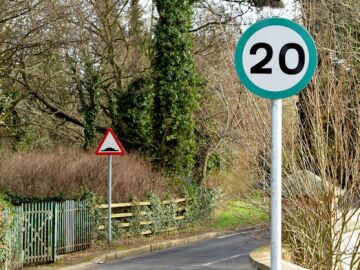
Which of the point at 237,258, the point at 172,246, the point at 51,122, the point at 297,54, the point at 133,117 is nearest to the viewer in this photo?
the point at 297,54

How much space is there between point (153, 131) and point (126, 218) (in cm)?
484

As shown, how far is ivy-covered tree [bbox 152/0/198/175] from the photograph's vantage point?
24.4m

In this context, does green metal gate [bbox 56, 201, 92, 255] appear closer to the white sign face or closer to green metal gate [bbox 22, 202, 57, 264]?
green metal gate [bbox 22, 202, 57, 264]

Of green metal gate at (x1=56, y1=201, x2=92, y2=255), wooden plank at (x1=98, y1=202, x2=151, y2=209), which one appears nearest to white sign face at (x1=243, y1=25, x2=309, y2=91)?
green metal gate at (x1=56, y1=201, x2=92, y2=255)

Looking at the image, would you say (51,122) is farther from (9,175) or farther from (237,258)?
(237,258)

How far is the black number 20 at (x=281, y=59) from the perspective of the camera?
16.5 ft

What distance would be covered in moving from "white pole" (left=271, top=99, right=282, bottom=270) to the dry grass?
14.7 metres

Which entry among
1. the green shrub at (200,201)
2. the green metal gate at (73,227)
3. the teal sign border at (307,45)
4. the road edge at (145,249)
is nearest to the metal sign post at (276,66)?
the teal sign border at (307,45)

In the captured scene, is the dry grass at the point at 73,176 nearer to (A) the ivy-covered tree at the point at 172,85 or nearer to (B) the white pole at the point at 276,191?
(A) the ivy-covered tree at the point at 172,85

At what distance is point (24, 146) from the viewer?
1132 inches

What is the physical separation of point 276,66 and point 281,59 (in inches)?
2.6

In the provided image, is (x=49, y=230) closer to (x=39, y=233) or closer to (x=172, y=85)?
(x=39, y=233)

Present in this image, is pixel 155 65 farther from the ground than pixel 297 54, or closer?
farther from the ground

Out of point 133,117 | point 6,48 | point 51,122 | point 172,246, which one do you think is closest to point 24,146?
point 51,122
